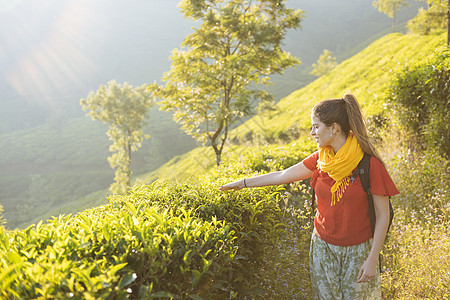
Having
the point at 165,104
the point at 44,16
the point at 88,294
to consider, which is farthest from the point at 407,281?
the point at 44,16

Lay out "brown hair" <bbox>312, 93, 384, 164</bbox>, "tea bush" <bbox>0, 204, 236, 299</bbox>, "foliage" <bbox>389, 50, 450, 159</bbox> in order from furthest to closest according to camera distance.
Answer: "foliage" <bbox>389, 50, 450, 159</bbox> < "brown hair" <bbox>312, 93, 384, 164</bbox> < "tea bush" <bbox>0, 204, 236, 299</bbox>

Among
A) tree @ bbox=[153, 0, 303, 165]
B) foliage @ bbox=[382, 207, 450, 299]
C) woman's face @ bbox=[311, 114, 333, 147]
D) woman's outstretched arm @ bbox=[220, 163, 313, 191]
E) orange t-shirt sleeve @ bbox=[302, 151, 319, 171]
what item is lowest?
foliage @ bbox=[382, 207, 450, 299]

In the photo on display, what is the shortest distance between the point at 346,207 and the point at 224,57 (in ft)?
28.1

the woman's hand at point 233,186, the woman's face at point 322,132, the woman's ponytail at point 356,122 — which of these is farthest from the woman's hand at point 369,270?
the woman's hand at point 233,186

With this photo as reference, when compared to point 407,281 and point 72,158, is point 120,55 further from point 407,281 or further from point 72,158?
point 407,281

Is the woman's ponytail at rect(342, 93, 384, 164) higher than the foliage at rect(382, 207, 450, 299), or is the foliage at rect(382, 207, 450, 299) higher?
the woman's ponytail at rect(342, 93, 384, 164)

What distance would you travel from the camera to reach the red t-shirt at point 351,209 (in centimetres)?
264

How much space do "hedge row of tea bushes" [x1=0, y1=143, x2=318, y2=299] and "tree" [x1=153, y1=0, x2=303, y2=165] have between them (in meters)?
7.20

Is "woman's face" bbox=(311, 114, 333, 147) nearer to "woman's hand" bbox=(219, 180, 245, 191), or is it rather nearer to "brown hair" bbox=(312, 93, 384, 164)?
"brown hair" bbox=(312, 93, 384, 164)

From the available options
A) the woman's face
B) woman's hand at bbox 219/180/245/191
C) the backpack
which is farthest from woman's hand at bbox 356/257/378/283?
woman's hand at bbox 219/180/245/191

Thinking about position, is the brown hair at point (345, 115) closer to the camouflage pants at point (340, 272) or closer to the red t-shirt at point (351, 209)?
the red t-shirt at point (351, 209)

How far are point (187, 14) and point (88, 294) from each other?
34.3 ft

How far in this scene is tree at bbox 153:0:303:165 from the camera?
9.97 metres

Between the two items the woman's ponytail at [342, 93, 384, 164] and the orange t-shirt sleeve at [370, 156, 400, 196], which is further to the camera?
the woman's ponytail at [342, 93, 384, 164]
